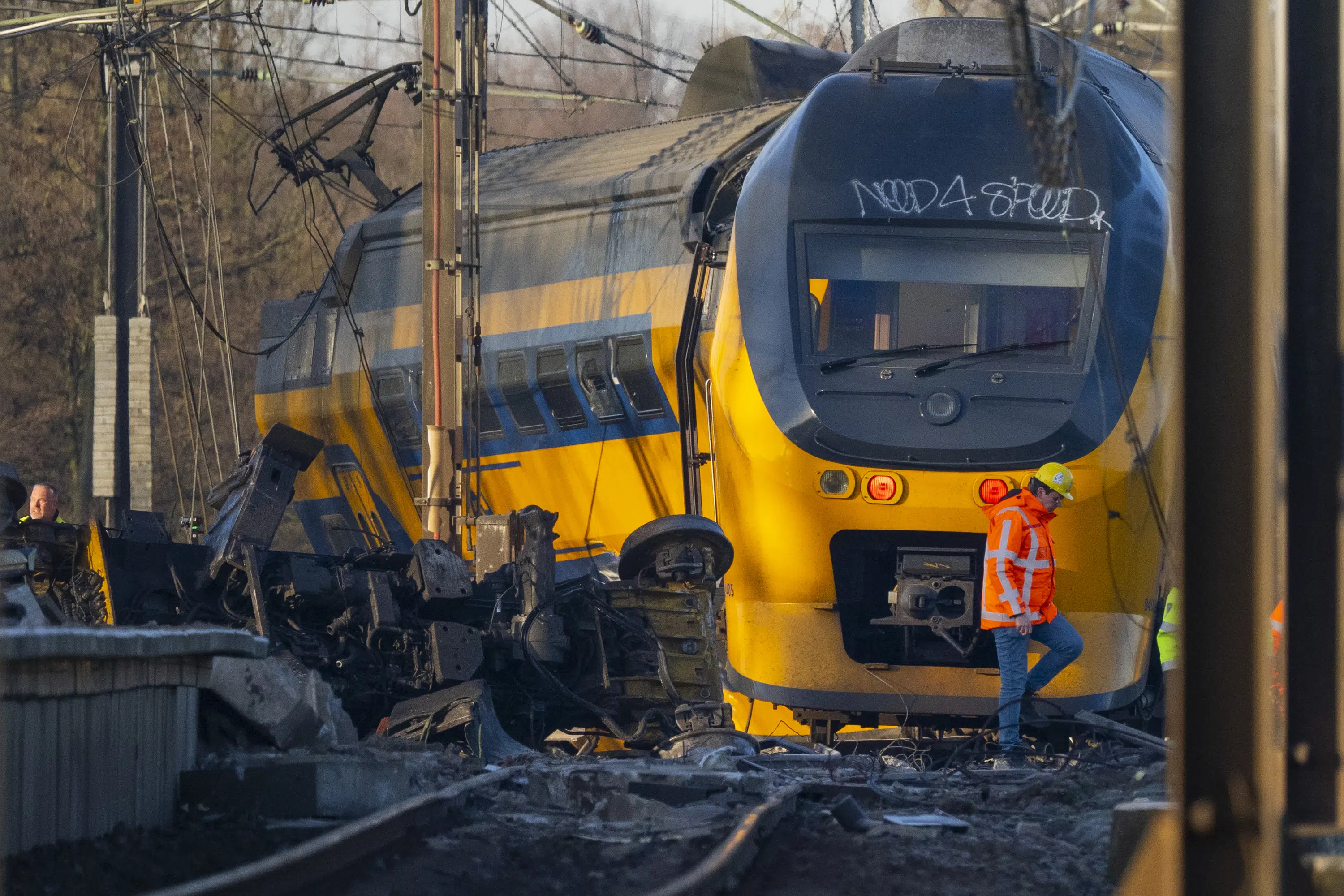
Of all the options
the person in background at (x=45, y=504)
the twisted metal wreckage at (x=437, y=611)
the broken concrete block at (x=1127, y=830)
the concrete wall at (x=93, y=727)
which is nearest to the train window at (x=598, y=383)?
the twisted metal wreckage at (x=437, y=611)

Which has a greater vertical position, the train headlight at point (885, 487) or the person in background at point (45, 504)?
the train headlight at point (885, 487)

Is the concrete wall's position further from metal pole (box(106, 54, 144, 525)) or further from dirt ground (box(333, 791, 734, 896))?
metal pole (box(106, 54, 144, 525))

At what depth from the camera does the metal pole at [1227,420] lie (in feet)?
11.6

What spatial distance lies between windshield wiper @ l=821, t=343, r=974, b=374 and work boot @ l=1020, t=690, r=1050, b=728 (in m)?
1.86

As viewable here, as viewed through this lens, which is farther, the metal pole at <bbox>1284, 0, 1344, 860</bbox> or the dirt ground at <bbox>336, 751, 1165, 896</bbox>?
the dirt ground at <bbox>336, 751, 1165, 896</bbox>

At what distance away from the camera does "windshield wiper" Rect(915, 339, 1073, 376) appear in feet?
29.2

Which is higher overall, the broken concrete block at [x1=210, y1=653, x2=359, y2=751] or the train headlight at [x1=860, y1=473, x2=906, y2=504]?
the train headlight at [x1=860, y1=473, x2=906, y2=504]

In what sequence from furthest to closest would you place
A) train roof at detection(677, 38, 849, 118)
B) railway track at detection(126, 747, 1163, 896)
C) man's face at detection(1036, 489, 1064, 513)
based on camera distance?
train roof at detection(677, 38, 849, 118) < man's face at detection(1036, 489, 1064, 513) < railway track at detection(126, 747, 1163, 896)

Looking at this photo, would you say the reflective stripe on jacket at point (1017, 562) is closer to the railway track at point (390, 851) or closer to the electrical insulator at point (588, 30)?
the railway track at point (390, 851)

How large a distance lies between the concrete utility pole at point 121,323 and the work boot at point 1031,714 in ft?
45.6

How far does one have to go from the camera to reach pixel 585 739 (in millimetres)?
9070

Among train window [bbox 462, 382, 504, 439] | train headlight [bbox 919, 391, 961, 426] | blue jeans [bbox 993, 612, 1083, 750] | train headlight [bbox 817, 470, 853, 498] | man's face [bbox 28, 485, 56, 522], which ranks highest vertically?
train window [bbox 462, 382, 504, 439]

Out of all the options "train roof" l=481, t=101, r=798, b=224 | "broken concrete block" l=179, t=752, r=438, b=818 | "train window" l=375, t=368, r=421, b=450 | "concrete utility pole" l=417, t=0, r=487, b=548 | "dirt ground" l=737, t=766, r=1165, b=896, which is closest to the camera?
"dirt ground" l=737, t=766, r=1165, b=896

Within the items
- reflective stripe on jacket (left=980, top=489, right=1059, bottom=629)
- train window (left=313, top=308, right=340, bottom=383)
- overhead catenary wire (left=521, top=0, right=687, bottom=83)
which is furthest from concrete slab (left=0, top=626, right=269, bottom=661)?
overhead catenary wire (left=521, top=0, right=687, bottom=83)
